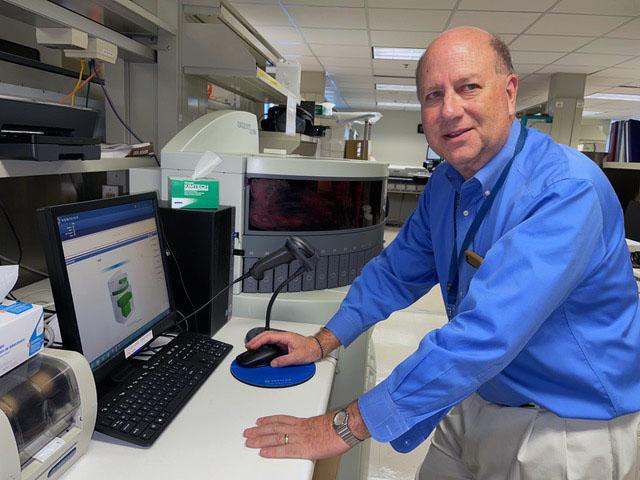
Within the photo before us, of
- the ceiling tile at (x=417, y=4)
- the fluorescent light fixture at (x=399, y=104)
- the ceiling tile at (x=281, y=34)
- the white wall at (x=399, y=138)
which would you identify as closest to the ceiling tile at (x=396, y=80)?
the ceiling tile at (x=281, y=34)

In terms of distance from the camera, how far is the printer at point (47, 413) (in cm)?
63

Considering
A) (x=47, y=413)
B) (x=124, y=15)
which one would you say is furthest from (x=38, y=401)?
(x=124, y=15)

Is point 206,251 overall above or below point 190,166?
below

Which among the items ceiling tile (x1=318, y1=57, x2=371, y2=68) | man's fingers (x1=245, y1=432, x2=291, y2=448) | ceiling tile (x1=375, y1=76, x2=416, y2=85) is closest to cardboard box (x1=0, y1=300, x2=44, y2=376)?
man's fingers (x1=245, y1=432, x2=291, y2=448)

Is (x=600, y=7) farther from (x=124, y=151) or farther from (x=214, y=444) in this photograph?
(x=214, y=444)

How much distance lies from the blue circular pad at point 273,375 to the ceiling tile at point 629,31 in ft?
14.7

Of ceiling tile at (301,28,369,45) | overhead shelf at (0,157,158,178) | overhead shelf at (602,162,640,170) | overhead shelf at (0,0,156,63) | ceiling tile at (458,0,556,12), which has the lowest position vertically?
overhead shelf at (0,157,158,178)

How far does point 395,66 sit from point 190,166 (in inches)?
230

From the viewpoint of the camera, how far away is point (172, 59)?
1656 mm

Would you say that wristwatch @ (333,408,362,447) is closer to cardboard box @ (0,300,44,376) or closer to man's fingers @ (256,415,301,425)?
man's fingers @ (256,415,301,425)

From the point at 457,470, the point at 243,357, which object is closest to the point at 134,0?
the point at 243,357

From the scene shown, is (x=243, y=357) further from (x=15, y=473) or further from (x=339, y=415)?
(x=15, y=473)

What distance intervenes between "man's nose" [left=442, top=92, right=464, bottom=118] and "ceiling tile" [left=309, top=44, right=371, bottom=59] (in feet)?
16.5

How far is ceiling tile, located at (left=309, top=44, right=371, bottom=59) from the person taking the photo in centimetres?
564
